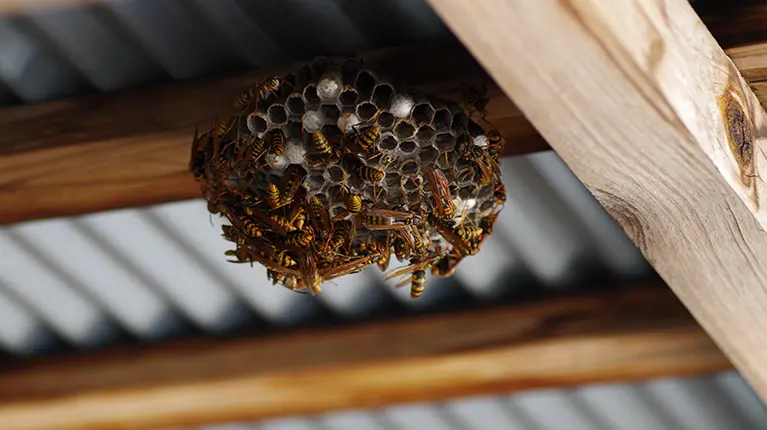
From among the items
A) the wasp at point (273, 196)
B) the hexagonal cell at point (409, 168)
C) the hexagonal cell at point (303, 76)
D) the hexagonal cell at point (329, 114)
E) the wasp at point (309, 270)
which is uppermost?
the hexagonal cell at point (303, 76)

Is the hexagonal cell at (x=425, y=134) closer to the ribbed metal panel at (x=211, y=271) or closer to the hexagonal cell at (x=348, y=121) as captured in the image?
the hexagonal cell at (x=348, y=121)

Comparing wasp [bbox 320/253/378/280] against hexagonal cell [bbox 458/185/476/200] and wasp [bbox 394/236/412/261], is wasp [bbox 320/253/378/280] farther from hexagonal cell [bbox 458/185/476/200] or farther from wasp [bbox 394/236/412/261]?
hexagonal cell [bbox 458/185/476/200]

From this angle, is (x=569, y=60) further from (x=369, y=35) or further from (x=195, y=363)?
(x=195, y=363)

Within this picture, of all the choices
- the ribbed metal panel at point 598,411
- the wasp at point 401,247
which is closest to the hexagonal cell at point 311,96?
the wasp at point 401,247

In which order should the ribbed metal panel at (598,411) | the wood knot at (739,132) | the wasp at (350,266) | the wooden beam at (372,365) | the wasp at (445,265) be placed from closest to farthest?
the wood knot at (739,132), the wasp at (350,266), the wasp at (445,265), the wooden beam at (372,365), the ribbed metal panel at (598,411)

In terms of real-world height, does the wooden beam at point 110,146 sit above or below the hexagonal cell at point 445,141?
above

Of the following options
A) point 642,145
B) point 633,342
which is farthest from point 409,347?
point 642,145

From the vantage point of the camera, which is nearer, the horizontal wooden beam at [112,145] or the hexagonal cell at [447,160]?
the hexagonal cell at [447,160]
